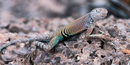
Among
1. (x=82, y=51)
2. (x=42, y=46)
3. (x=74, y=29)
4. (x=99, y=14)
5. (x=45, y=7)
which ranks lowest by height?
(x=82, y=51)

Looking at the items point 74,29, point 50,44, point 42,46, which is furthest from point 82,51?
Result: point 42,46

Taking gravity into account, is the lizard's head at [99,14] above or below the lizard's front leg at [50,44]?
above

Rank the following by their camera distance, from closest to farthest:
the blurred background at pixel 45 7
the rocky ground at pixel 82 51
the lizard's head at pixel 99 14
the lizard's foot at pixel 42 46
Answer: the rocky ground at pixel 82 51 < the lizard's head at pixel 99 14 < the lizard's foot at pixel 42 46 < the blurred background at pixel 45 7

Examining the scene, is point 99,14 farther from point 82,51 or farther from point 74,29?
point 82,51

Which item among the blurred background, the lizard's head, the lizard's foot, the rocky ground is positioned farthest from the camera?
the blurred background

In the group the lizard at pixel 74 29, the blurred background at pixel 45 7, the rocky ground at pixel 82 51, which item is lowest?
the rocky ground at pixel 82 51

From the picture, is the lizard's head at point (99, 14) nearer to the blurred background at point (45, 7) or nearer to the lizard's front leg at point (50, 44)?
the lizard's front leg at point (50, 44)

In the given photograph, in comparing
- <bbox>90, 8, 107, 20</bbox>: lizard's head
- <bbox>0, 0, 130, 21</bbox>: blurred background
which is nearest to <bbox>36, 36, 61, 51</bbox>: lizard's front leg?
<bbox>90, 8, 107, 20</bbox>: lizard's head

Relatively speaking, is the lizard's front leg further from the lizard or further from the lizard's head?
the lizard's head

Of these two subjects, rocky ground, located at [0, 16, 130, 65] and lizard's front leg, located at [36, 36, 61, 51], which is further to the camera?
lizard's front leg, located at [36, 36, 61, 51]

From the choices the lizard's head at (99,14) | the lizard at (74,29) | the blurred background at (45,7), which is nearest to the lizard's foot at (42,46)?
the lizard at (74,29)
